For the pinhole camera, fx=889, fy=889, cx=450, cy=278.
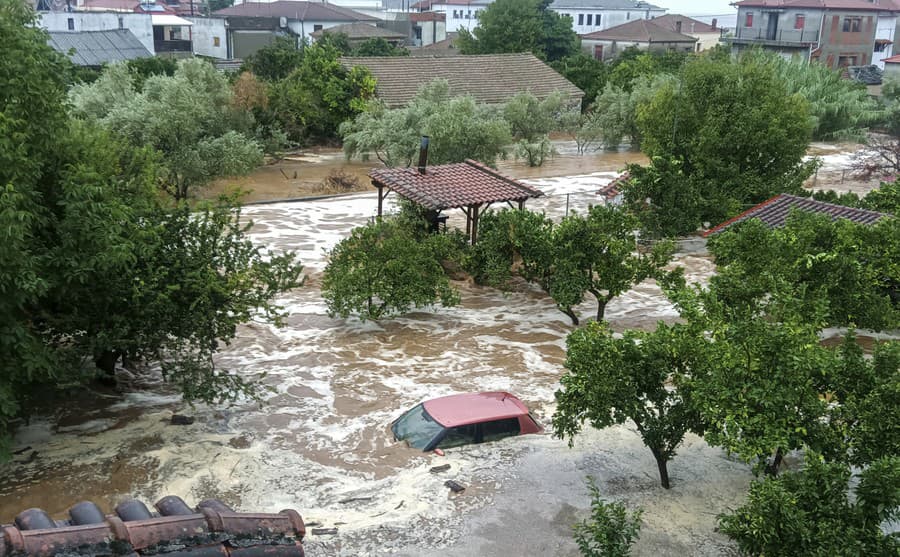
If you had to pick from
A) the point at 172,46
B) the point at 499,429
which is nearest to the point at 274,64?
the point at 172,46

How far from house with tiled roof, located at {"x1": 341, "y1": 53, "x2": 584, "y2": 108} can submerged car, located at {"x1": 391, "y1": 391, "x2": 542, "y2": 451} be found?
110ft

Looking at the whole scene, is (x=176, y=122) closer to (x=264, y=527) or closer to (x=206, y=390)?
(x=206, y=390)

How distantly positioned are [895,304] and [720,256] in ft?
15.0

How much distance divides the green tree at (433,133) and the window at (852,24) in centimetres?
3976

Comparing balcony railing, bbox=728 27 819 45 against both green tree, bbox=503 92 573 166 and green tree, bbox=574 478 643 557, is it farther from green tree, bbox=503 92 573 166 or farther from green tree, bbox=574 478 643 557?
green tree, bbox=574 478 643 557

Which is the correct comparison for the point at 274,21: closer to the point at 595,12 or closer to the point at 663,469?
the point at 595,12

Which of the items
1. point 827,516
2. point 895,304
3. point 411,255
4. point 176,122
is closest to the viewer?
point 827,516

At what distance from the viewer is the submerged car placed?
13.5 m

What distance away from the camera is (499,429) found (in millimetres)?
13758

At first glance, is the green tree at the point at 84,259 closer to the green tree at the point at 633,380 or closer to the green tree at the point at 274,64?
the green tree at the point at 633,380

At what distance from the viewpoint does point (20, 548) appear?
18.7ft

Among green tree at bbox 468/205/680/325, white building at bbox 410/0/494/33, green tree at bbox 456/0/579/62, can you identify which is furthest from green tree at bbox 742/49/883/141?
white building at bbox 410/0/494/33

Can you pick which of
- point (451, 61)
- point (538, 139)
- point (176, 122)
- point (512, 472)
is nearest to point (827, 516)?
point (512, 472)

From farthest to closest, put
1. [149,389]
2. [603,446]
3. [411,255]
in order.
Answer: [411,255]
[149,389]
[603,446]
